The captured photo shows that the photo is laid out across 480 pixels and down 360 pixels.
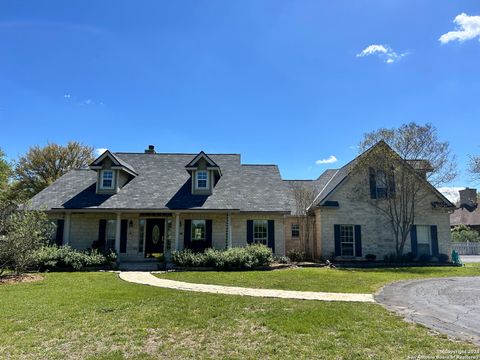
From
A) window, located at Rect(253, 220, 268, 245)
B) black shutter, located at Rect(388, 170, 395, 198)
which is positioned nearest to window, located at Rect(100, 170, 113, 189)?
window, located at Rect(253, 220, 268, 245)

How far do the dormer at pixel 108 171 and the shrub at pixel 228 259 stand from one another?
6.23 meters

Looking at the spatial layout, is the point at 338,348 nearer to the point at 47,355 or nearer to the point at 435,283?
the point at 47,355

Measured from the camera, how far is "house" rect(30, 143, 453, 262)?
1950 cm

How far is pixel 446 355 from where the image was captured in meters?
5.00

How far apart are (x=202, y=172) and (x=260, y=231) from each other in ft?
16.3

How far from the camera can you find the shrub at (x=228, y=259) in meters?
16.7

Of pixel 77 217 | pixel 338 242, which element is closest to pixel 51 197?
pixel 77 217

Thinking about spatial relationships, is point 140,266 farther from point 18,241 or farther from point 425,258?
point 425,258

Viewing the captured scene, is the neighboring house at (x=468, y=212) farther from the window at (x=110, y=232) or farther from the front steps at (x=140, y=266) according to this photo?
the window at (x=110, y=232)

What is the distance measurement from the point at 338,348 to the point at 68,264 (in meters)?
14.7

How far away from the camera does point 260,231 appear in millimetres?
20062

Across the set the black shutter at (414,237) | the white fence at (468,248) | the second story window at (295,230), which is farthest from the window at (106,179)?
the white fence at (468,248)

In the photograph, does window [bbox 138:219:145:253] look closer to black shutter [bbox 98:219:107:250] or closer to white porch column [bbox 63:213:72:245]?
black shutter [bbox 98:219:107:250]

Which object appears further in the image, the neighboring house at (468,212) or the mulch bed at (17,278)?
the neighboring house at (468,212)
